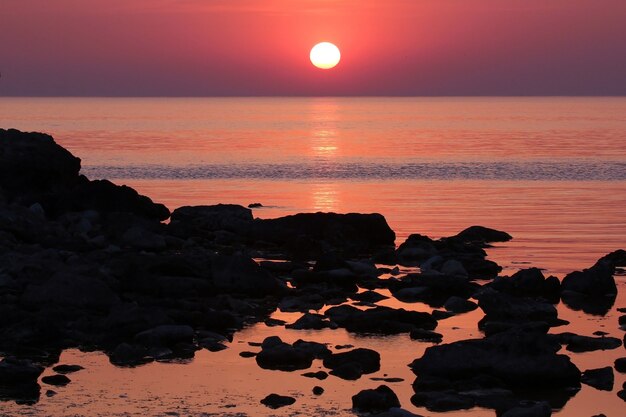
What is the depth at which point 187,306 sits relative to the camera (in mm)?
23609

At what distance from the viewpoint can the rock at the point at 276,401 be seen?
1708 cm

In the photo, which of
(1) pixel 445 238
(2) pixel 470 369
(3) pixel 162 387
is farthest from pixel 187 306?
(1) pixel 445 238

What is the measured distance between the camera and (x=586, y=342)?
69.7ft

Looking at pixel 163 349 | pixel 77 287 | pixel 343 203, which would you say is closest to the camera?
pixel 163 349

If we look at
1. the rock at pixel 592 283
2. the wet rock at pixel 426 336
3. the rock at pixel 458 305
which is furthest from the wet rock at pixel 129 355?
the rock at pixel 592 283

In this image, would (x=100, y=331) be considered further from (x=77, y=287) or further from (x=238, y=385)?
(x=238, y=385)

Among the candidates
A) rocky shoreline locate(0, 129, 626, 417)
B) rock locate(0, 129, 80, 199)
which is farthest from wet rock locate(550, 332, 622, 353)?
rock locate(0, 129, 80, 199)

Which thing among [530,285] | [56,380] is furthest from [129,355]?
[530,285]

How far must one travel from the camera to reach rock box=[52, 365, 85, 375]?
62.7ft

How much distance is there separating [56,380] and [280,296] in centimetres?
883

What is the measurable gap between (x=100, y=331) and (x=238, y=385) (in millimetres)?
4404

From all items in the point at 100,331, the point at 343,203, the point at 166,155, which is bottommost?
the point at 100,331

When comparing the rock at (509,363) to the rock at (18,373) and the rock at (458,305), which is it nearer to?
the rock at (458,305)

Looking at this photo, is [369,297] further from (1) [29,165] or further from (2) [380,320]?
(1) [29,165]
